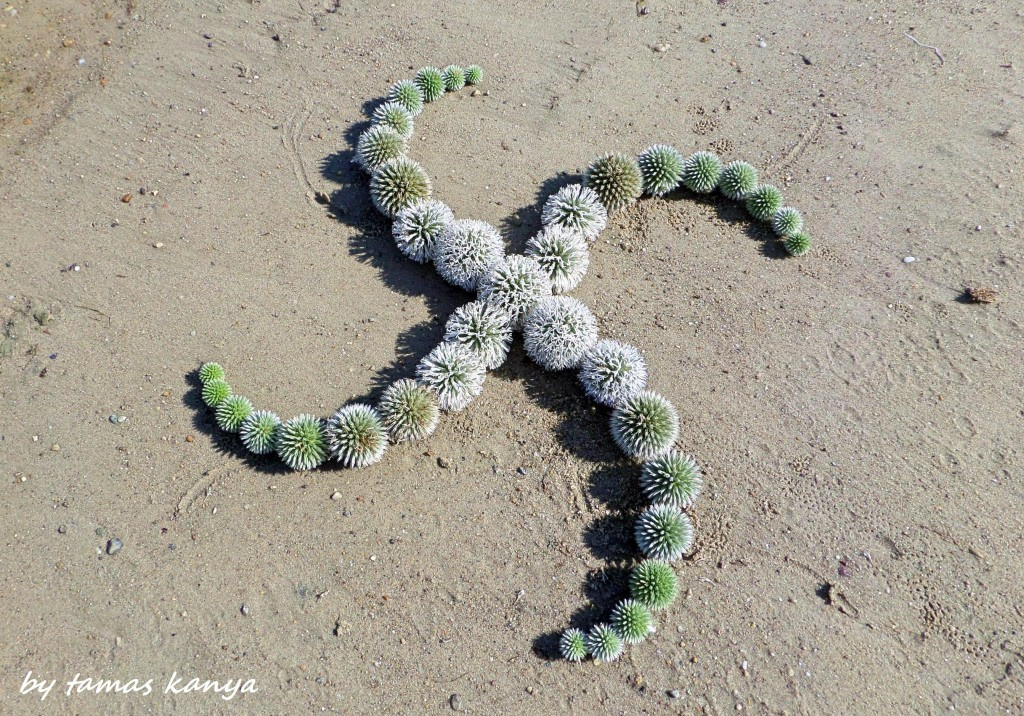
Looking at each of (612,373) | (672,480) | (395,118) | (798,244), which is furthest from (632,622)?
(395,118)

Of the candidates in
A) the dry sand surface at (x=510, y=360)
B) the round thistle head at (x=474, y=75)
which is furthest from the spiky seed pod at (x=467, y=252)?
the round thistle head at (x=474, y=75)

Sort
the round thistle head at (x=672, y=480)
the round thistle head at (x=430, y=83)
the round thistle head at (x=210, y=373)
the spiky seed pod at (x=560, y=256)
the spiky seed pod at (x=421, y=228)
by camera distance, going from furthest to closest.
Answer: the round thistle head at (x=430, y=83) < the spiky seed pod at (x=421, y=228) < the spiky seed pod at (x=560, y=256) < the round thistle head at (x=210, y=373) < the round thistle head at (x=672, y=480)

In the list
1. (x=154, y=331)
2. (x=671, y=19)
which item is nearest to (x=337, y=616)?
(x=154, y=331)

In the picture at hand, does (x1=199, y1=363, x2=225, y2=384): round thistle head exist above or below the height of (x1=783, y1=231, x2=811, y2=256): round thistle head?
below

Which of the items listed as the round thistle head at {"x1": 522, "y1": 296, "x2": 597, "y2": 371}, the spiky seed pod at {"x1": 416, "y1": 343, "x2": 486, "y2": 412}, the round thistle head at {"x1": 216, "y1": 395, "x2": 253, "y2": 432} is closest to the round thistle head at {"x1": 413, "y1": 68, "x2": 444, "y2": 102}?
the round thistle head at {"x1": 522, "y1": 296, "x2": 597, "y2": 371}

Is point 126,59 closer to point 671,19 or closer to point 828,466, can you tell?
point 671,19

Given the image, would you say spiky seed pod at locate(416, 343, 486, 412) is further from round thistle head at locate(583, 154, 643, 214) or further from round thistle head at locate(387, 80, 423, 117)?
round thistle head at locate(387, 80, 423, 117)

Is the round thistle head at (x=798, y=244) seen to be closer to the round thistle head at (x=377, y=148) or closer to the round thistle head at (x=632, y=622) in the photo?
the round thistle head at (x=632, y=622)
